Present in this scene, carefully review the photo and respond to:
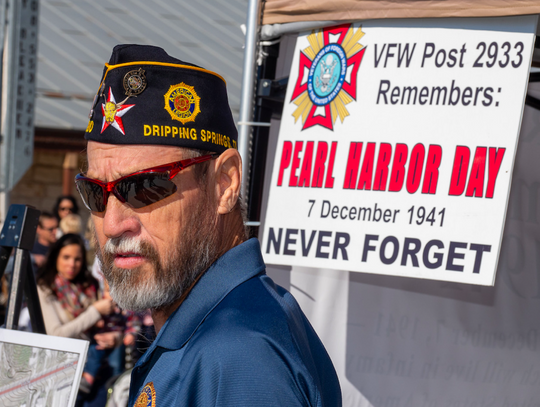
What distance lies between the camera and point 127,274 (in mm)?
1340

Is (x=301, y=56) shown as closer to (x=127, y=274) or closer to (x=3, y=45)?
(x=127, y=274)

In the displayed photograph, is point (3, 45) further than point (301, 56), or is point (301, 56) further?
point (3, 45)

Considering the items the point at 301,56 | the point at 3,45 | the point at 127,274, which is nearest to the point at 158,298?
the point at 127,274

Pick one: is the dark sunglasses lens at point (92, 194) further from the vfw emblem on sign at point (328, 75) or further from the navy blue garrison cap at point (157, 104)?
the vfw emblem on sign at point (328, 75)

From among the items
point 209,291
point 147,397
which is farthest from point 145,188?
point 147,397

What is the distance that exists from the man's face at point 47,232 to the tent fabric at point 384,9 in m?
3.31

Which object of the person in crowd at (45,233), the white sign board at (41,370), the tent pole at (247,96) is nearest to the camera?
the white sign board at (41,370)

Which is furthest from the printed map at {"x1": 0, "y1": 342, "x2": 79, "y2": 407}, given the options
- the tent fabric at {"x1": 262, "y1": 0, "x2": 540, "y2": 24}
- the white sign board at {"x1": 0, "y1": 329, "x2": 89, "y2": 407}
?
the tent fabric at {"x1": 262, "y1": 0, "x2": 540, "y2": 24}

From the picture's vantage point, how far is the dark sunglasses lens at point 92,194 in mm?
1399

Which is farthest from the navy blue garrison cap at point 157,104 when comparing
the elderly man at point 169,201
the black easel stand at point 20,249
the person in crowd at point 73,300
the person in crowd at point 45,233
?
the person in crowd at point 45,233

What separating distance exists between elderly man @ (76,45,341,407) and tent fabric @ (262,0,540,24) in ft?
3.49

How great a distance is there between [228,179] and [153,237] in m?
0.21

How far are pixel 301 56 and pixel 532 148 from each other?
1.29 meters

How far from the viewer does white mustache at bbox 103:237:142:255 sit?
52.1 inches
